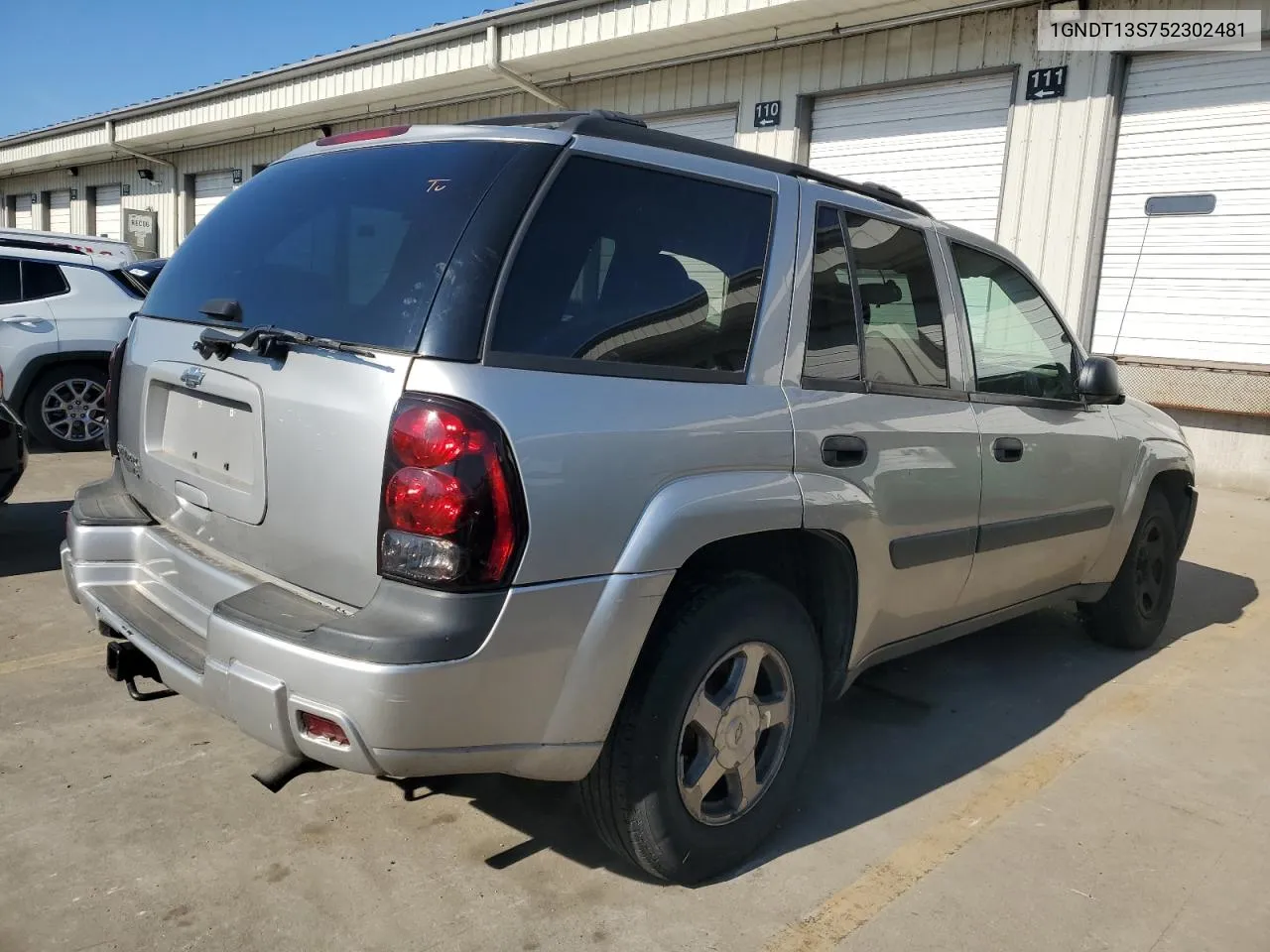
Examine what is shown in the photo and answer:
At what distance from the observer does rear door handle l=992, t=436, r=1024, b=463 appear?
137 inches

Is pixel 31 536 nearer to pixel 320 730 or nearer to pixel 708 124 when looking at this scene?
pixel 320 730

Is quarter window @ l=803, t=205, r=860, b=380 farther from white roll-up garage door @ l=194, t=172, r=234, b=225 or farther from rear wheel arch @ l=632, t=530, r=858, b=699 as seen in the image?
white roll-up garage door @ l=194, t=172, r=234, b=225

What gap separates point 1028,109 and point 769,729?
890 cm

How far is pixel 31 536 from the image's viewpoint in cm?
591

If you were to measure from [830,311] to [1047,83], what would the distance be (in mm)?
8204

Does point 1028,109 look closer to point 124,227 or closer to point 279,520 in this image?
point 279,520

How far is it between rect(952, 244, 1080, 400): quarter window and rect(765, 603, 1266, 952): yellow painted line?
4.33 feet

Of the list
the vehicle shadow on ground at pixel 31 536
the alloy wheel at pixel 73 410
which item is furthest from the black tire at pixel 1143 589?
the alloy wheel at pixel 73 410

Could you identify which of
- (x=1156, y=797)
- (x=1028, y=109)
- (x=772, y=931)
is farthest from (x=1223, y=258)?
(x=772, y=931)

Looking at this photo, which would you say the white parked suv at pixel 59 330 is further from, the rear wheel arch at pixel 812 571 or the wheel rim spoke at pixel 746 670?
the wheel rim spoke at pixel 746 670

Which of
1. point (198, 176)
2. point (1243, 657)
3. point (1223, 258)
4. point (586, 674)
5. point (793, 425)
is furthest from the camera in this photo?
point (198, 176)

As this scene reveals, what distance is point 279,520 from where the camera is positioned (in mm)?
2314

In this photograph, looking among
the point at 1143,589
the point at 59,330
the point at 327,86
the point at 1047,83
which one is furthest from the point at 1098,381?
the point at 327,86

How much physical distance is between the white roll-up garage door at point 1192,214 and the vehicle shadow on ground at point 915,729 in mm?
4580
